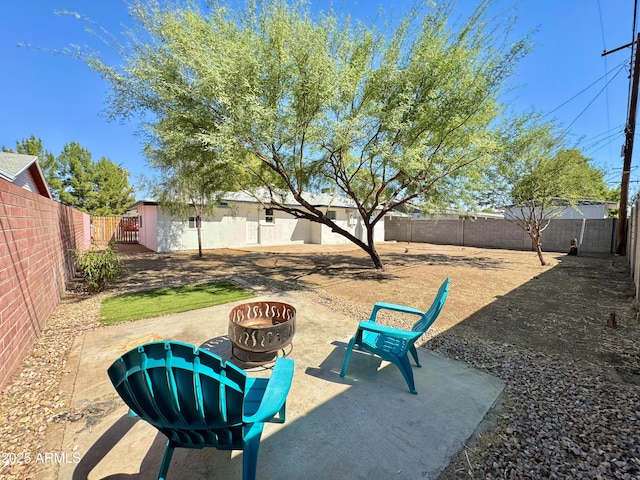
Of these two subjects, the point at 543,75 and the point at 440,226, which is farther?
the point at 440,226

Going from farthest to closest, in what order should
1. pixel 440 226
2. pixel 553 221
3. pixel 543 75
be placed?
1. pixel 440 226
2. pixel 553 221
3. pixel 543 75

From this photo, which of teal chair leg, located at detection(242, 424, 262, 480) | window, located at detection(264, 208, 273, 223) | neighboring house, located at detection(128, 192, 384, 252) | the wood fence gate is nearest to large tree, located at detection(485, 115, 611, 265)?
neighboring house, located at detection(128, 192, 384, 252)

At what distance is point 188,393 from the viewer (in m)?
1.46

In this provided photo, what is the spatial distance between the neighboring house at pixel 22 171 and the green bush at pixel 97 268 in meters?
2.24

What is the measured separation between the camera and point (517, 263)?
1174cm

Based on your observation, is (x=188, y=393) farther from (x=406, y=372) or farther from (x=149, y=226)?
(x=149, y=226)

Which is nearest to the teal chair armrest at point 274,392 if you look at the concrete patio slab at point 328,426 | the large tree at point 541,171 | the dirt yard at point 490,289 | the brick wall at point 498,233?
the concrete patio slab at point 328,426

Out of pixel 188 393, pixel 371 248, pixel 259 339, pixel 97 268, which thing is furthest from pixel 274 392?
pixel 371 248

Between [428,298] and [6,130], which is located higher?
[6,130]

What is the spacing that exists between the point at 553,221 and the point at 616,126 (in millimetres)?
5138

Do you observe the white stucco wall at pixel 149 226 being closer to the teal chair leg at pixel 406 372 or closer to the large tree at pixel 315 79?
the large tree at pixel 315 79

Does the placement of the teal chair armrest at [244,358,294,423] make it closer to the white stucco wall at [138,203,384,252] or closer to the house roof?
the house roof

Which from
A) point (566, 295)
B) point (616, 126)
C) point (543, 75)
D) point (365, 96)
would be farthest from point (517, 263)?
point (365, 96)

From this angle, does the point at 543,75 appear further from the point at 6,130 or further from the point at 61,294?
the point at 6,130
